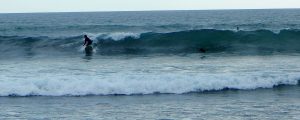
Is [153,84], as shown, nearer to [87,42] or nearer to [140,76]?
[140,76]

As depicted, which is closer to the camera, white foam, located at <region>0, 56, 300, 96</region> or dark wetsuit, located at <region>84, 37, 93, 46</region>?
white foam, located at <region>0, 56, 300, 96</region>

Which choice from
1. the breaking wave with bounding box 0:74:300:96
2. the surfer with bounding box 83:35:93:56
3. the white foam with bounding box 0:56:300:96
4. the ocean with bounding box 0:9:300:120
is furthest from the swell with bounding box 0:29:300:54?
the breaking wave with bounding box 0:74:300:96

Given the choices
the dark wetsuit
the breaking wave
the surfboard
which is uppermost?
the dark wetsuit

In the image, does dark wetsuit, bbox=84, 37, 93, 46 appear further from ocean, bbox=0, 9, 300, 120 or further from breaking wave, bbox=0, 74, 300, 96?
breaking wave, bbox=0, 74, 300, 96

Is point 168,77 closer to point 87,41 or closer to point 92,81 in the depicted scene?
point 92,81

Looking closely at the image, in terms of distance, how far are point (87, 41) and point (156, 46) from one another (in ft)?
10.4

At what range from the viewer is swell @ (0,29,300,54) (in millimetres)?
23812

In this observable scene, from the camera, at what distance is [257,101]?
11.3 m

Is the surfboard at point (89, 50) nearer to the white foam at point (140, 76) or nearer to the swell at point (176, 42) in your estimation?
the swell at point (176, 42)

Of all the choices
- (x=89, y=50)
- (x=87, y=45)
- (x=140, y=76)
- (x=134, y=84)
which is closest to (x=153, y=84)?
(x=134, y=84)

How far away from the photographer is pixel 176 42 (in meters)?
25.4

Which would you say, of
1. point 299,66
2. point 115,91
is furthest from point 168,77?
point 299,66

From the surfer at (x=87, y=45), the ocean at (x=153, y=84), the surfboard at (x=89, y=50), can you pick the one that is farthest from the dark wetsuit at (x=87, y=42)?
the ocean at (x=153, y=84)

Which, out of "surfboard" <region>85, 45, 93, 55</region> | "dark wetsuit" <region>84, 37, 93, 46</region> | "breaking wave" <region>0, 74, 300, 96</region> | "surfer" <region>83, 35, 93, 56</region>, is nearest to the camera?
"breaking wave" <region>0, 74, 300, 96</region>
